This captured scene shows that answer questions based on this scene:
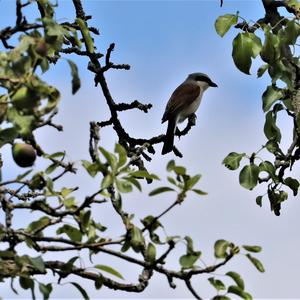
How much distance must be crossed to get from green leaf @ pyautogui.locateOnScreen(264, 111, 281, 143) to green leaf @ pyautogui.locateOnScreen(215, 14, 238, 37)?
833 mm

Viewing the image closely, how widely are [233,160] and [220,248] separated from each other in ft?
8.00

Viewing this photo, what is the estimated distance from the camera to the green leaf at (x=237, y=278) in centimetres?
378

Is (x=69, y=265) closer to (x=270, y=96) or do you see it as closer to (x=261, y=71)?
(x=261, y=71)

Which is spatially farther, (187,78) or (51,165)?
(187,78)

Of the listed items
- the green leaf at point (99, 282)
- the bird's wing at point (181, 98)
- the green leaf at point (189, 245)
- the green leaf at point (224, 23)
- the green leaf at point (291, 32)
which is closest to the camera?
the green leaf at point (189, 245)

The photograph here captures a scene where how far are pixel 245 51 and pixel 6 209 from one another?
2.20 m

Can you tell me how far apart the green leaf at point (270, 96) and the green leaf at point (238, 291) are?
2.31 metres

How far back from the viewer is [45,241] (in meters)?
3.90

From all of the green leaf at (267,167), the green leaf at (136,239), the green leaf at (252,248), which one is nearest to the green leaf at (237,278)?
the green leaf at (252,248)

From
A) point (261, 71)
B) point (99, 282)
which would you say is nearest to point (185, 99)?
point (261, 71)

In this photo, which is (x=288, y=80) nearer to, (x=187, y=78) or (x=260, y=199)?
(x=260, y=199)

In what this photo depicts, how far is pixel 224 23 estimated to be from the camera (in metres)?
5.69

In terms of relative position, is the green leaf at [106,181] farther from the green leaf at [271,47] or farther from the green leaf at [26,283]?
the green leaf at [271,47]

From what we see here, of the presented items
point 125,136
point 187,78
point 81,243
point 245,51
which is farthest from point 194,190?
point 187,78
